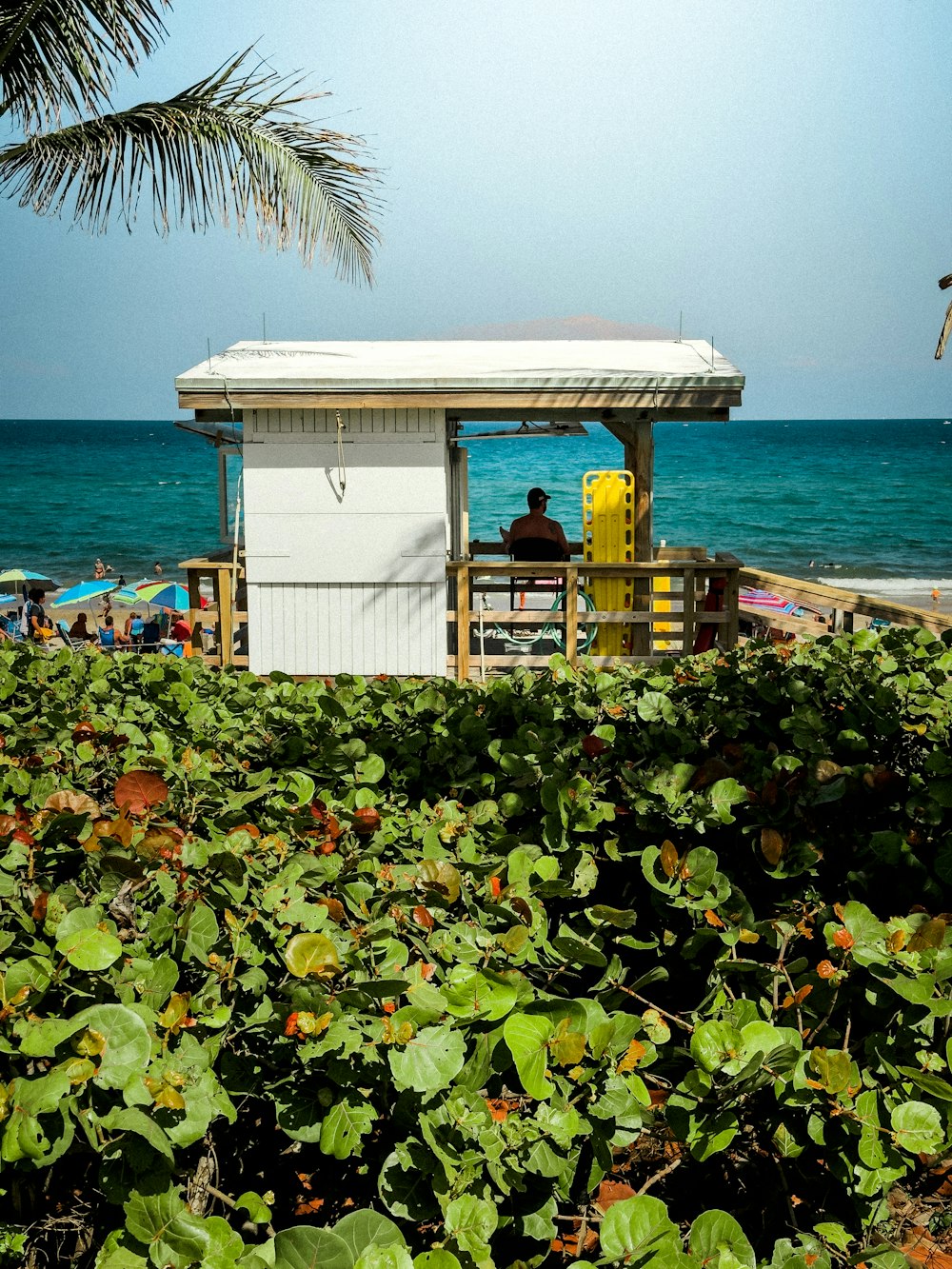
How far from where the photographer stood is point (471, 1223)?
1.63m

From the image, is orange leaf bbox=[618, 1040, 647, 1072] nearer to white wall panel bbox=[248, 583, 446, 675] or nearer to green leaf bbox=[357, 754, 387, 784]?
green leaf bbox=[357, 754, 387, 784]

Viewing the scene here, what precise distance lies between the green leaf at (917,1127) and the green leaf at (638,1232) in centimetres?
42

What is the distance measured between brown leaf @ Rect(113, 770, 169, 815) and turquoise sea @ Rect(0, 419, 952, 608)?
3871 cm

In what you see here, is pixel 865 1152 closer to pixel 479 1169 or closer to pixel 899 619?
pixel 479 1169

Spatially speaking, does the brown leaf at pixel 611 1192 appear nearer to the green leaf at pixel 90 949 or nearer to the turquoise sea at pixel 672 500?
the green leaf at pixel 90 949

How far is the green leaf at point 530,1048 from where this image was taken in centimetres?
173

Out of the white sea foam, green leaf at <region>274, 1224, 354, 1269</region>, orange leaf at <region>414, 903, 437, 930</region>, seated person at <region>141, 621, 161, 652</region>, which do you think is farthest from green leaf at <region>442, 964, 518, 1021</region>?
the white sea foam

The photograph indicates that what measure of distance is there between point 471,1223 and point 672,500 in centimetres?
7309

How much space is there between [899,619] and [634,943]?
6.07m

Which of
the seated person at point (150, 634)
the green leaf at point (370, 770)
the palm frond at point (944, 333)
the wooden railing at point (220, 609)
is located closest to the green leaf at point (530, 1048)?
the green leaf at point (370, 770)

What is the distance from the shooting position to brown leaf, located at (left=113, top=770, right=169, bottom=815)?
8.27 ft

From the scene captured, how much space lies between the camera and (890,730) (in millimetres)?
2984

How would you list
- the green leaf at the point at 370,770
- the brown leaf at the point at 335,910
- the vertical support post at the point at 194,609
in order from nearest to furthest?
the brown leaf at the point at 335,910 < the green leaf at the point at 370,770 < the vertical support post at the point at 194,609

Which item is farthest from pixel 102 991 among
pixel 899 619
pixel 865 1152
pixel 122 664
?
pixel 899 619
